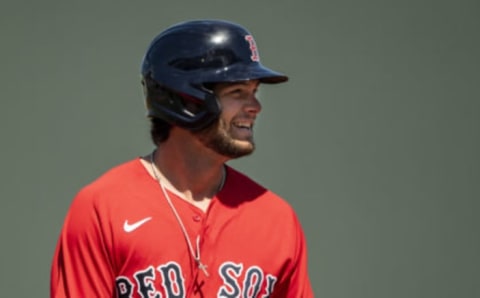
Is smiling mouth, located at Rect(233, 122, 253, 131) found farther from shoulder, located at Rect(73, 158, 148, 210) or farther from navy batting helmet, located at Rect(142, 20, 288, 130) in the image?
shoulder, located at Rect(73, 158, 148, 210)

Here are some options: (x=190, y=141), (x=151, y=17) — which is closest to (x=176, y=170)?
(x=190, y=141)

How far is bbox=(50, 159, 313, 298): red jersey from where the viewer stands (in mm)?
3246

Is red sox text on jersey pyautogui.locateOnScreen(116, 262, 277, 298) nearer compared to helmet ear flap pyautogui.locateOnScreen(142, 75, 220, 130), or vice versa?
red sox text on jersey pyautogui.locateOnScreen(116, 262, 277, 298)

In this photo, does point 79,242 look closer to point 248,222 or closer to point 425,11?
point 248,222

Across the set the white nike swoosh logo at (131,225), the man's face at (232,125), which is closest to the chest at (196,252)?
the white nike swoosh logo at (131,225)

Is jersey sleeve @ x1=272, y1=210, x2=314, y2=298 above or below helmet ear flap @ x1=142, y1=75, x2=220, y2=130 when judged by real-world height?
below

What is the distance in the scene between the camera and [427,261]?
5660 mm

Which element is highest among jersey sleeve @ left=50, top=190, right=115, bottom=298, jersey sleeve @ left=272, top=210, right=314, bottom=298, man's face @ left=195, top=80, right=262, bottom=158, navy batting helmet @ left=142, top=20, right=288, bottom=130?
navy batting helmet @ left=142, top=20, right=288, bottom=130

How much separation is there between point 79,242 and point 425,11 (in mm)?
2949

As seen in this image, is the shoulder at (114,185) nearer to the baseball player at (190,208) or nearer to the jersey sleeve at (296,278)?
the baseball player at (190,208)

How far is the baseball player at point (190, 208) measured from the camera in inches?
128

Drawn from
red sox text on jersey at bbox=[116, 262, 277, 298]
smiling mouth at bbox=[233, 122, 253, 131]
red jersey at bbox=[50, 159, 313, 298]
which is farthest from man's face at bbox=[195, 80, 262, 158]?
red sox text on jersey at bbox=[116, 262, 277, 298]

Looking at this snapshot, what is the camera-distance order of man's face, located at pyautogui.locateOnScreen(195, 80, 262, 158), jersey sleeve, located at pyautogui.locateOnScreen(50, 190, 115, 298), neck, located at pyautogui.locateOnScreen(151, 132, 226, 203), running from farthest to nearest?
neck, located at pyautogui.locateOnScreen(151, 132, 226, 203) → man's face, located at pyautogui.locateOnScreen(195, 80, 262, 158) → jersey sleeve, located at pyautogui.locateOnScreen(50, 190, 115, 298)

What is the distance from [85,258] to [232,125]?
0.58 m
